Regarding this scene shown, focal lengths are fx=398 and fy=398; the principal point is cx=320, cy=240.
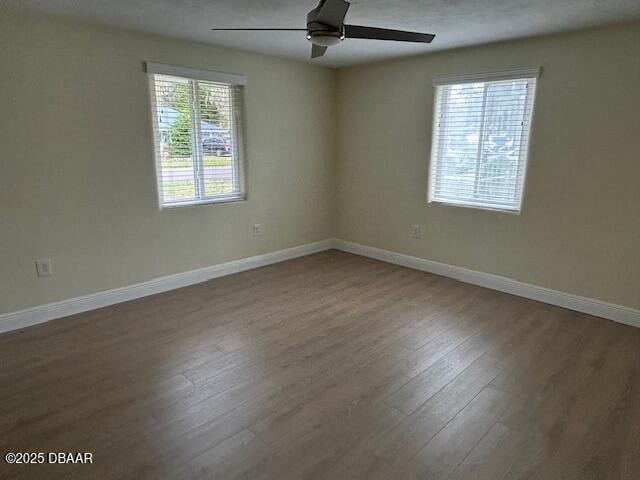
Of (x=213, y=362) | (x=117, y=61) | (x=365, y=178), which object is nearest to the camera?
(x=213, y=362)

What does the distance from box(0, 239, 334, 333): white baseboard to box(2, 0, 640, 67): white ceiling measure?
84.4 inches

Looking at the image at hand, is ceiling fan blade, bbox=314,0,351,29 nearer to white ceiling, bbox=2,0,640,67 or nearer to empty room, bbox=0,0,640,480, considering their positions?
empty room, bbox=0,0,640,480

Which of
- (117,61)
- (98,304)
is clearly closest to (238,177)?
(117,61)

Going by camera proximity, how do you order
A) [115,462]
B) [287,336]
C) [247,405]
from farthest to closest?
[287,336] < [247,405] < [115,462]

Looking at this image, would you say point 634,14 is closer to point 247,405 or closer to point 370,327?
point 370,327

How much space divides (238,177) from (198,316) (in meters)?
1.66

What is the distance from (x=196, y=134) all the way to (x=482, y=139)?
2.76 meters

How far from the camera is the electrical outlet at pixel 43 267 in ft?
10.1

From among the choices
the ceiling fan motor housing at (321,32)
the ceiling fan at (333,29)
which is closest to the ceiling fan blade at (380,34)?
the ceiling fan at (333,29)

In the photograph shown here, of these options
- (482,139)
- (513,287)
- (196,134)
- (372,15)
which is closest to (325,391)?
(513,287)

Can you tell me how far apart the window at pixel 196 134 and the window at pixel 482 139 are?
210 cm

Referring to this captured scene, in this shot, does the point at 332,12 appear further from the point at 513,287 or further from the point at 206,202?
the point at 513,287

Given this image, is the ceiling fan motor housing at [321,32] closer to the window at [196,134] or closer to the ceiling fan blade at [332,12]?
the ceiling fan blade at [332,12]

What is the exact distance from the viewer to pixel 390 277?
426 cm
